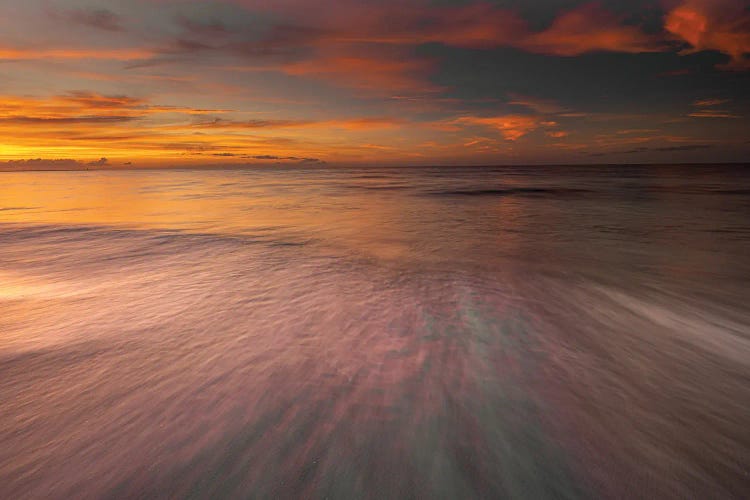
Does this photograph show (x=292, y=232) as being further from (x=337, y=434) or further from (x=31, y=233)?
(x=337, y=434)

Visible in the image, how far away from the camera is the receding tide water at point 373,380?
2.38 m

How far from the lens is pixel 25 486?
7.50ft

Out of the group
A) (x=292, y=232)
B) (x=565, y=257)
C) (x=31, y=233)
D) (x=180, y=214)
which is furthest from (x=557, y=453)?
(x=180, y=214)

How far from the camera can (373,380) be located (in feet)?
11.3

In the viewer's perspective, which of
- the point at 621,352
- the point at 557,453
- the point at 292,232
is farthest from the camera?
the point at 292,232

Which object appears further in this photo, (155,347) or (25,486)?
(155,347)

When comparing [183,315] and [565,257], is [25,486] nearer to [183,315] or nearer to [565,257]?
[183,315]

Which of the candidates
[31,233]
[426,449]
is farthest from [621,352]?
[31,233]

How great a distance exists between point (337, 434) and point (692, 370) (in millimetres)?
3625

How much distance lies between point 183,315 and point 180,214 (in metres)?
15.2

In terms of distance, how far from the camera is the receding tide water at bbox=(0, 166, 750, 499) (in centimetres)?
238

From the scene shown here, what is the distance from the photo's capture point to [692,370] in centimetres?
367

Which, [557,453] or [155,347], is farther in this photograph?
[155,347]

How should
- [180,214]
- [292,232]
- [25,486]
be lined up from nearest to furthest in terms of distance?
[25,486], [292,232], [180,214]
